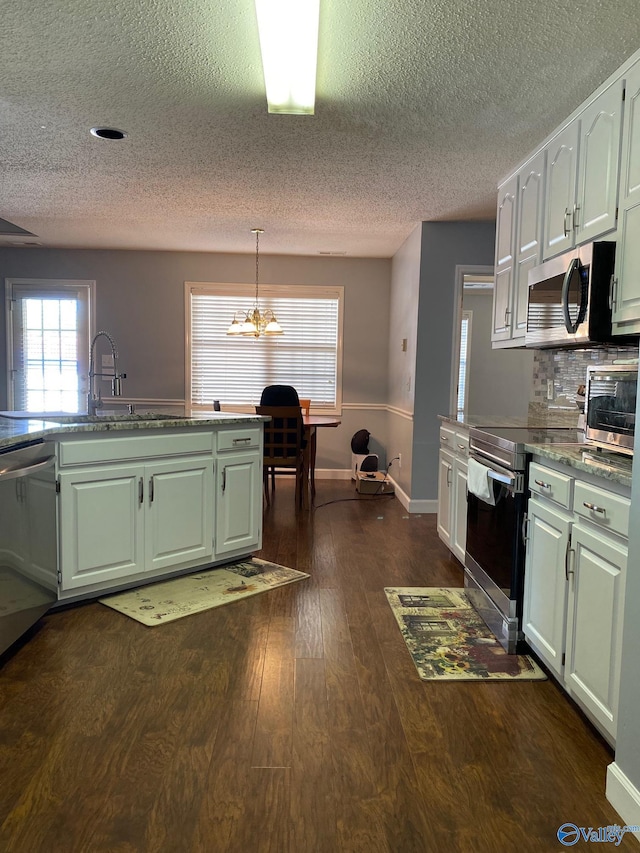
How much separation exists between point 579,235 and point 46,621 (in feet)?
9.86

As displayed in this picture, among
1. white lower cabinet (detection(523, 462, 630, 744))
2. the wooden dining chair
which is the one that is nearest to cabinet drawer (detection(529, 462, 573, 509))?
white lower cabinet (detection(523, 462, 630, 744))

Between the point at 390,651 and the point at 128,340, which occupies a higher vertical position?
the point at 128,340

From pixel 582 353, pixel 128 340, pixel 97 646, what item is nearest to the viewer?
pixel 97 646

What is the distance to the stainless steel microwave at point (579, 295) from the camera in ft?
7.82

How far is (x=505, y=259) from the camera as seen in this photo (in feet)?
12.0

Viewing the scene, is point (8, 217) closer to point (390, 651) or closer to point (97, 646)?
point (97, 646)

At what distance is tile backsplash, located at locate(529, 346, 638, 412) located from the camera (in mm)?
2990

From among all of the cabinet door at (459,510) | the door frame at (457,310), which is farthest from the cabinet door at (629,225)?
the door frame at (457,310)

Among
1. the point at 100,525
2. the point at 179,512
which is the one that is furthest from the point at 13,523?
the point at 179,512

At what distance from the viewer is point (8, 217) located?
520cm

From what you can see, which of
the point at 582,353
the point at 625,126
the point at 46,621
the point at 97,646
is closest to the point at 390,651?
the point at 97,646

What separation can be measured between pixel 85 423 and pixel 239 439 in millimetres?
894

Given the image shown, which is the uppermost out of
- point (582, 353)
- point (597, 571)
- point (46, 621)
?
point (582, 353)

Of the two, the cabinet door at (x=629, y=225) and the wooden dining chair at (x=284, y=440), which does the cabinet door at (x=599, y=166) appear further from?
the wooden dining chair at (x=284, y=440)
